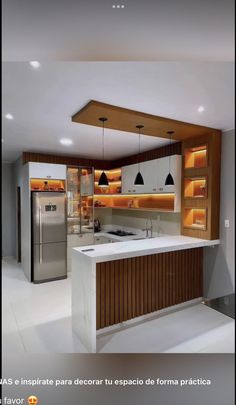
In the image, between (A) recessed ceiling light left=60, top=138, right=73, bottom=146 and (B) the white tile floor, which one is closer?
(B) the white tile floor

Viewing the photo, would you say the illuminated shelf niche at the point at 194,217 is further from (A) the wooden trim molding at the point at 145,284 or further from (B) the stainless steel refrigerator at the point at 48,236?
(B) the stainless steel refrigerator at the point at 48,236

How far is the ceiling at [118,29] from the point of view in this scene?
82cm

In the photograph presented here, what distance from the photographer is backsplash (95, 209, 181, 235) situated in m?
3.92

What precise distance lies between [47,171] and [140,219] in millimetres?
2052

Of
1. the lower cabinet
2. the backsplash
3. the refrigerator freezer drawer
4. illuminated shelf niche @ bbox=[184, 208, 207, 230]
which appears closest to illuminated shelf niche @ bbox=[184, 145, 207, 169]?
illuminated shelf niche @ bbox=[184, 208, 207, 230]

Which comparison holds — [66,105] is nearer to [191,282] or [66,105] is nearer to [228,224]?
[228,224]

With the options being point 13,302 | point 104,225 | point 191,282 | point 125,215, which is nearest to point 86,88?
point 191,282

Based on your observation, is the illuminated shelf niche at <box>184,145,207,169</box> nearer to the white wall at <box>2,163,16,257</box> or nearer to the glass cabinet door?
the glass cabinet door

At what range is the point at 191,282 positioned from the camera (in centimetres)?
333

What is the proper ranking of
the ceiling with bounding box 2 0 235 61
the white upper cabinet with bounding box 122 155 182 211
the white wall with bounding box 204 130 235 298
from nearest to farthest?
the ceiling with bounding box 2 0 235 61
the white wall with bounding box 204 130 235 298
the white upper cabinet with bounding box 122 155 182 211

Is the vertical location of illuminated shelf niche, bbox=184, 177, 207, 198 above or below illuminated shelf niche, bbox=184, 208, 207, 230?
above

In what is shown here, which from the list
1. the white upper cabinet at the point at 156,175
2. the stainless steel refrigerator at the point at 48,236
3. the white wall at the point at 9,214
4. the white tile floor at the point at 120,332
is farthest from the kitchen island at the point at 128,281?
the white wall at the point at 9,214

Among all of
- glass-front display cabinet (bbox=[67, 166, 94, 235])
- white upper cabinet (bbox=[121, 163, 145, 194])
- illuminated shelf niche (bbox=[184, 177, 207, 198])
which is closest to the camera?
illuminated shelf niche (bbox=[184, 177, 207, 198])

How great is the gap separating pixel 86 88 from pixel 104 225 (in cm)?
419
